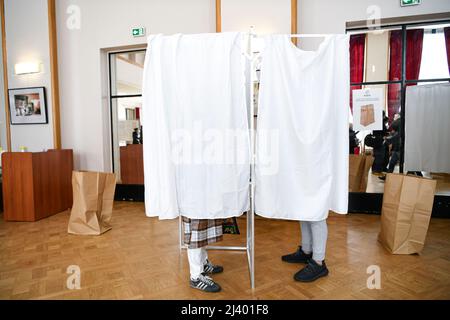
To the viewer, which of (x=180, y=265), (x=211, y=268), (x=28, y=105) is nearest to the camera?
(x=211, y=268)

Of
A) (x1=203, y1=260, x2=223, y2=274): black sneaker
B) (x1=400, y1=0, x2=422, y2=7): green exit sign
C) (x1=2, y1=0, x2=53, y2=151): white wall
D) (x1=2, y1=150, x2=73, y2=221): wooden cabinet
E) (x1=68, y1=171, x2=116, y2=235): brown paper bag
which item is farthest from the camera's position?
(x1=2, y1=0, x2=53, y2=151): white wall

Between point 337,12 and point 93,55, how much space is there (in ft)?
11.4

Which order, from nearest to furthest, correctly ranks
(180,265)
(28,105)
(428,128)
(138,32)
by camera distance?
(180,265)
(428,128)
(138,32)
(28,105)

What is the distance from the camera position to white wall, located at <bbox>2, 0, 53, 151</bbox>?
13.1 feet

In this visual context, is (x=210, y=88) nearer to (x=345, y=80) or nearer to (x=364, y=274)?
(x=345, y=80)

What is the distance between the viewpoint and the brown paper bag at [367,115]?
3.40 metres

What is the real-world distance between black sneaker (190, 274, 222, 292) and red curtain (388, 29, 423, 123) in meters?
3.24

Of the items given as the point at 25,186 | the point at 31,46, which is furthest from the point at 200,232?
the point at 31,46

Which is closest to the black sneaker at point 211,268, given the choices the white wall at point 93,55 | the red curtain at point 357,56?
the white wall at point 93,55

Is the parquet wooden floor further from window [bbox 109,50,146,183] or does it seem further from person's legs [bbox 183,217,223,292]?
window [bbox 109,50,146,183]

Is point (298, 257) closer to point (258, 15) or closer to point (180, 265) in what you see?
point (180, 265)

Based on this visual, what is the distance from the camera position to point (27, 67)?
4.06 metres

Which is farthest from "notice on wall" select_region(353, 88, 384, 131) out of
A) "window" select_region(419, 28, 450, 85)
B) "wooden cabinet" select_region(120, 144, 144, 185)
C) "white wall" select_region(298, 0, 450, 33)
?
"wooden cabinet" select_region(120, 144, 144, 185)

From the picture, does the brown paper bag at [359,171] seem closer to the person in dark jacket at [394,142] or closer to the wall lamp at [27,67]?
the person in dark jacket at [394,142]
